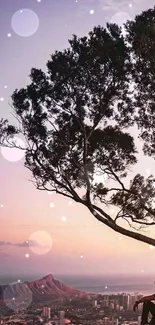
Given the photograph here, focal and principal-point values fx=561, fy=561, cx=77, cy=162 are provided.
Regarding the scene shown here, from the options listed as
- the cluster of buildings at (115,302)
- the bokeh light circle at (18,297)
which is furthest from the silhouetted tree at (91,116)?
the bokeh light circle at (18,297)

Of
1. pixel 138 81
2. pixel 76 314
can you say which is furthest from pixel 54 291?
pixel 138 81

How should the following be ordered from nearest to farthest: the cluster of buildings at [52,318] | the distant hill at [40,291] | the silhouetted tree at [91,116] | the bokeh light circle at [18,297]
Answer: the silhouetted tree at [91,116] → the cluster of buildings at [52,318] → the bokeh light circle at [18,297] → the distant hill at [40,291]

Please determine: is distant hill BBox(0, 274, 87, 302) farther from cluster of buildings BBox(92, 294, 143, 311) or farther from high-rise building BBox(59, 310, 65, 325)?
high-rise building BBox(59, 310, 65, 325)

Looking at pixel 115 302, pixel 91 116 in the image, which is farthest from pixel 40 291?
pixel 91 116

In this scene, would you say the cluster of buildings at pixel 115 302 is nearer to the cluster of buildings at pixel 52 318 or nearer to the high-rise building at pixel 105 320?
the high-rise building at pixel 105 320

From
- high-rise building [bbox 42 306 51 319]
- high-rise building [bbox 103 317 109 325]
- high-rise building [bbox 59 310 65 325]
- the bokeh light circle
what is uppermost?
the bokeh light circle

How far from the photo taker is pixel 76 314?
17.5 meters

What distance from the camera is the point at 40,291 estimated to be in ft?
77.1

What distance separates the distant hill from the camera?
22.3 metres

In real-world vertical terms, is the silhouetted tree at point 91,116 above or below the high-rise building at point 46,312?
above

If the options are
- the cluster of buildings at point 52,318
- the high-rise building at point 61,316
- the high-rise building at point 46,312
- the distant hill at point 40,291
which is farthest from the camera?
the distant hill at point 40,291

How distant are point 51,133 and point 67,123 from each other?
397 mm

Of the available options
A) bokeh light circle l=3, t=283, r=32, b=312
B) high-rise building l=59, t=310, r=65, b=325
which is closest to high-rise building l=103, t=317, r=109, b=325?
high-rise building l=59, t=310, r=65, b=325

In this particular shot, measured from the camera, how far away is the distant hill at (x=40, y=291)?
22.3 m
